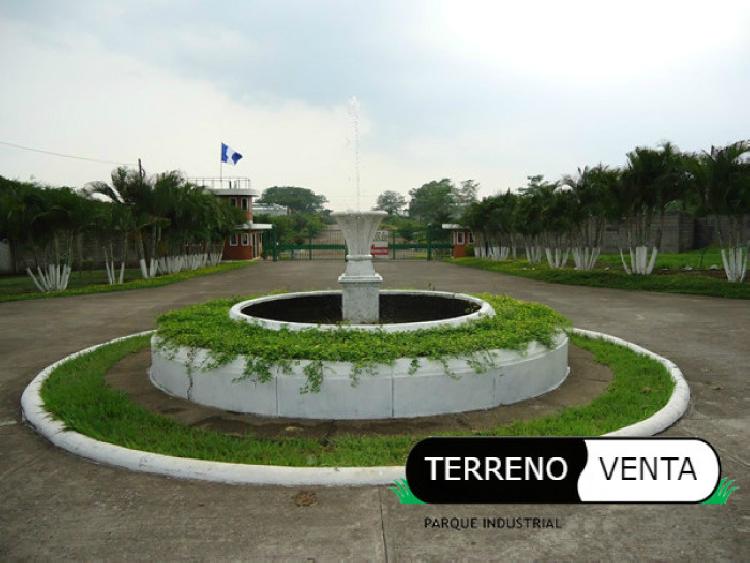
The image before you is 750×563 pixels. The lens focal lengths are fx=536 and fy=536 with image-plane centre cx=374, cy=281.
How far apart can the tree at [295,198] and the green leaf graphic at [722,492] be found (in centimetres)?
10490

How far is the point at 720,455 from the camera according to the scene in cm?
425

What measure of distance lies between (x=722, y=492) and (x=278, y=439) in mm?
3288

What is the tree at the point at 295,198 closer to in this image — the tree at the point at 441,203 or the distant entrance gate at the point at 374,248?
the tree at the point at 441,203

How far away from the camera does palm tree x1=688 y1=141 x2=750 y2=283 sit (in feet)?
52.0

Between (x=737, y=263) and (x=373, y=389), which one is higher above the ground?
(x=737, y=263)

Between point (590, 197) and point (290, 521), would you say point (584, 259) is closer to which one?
point (590, 197)

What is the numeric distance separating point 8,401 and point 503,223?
31.2 meters

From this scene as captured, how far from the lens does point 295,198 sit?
363 ft

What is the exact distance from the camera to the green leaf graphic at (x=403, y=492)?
3.54 metres

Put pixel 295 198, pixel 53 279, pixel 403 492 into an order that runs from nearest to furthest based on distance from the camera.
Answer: pixel 403 492 → pixel 53 279 → pixel 295 198

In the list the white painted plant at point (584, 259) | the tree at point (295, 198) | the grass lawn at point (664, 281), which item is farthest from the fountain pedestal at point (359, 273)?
the tree at point (295, 198)

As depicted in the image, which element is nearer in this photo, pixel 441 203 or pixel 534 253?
pixel 534 253

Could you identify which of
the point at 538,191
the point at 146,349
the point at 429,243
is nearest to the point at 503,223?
the point at 538,191

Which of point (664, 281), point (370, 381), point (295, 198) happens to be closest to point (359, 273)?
point (370, 381)
